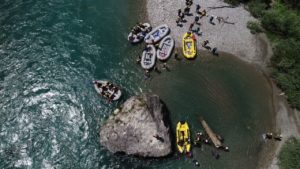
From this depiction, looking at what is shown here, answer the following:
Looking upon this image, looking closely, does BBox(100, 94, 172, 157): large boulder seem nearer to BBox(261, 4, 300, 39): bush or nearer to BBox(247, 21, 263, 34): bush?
BBox(247, 21, 263, 34): bush

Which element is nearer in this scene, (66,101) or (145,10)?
(66,101)

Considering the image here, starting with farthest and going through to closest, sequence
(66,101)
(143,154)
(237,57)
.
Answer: (237,57), (66,101), (143,154)

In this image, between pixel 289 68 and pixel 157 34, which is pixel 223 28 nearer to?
pixel 157 34

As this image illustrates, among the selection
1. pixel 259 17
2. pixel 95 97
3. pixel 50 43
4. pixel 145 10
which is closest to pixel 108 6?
pixel 145 10

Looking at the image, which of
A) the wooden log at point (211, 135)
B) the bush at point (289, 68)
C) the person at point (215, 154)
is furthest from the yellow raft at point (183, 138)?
the bush at point (289, 68)

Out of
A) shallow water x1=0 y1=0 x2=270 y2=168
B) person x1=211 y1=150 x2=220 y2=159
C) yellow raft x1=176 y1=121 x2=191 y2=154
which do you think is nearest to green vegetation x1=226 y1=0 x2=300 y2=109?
shallow water x1=0 y1=0 x2=270 y2=168

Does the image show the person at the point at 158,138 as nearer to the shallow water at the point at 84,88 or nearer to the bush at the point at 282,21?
the shallow water at the point at 84,88

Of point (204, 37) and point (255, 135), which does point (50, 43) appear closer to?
point (204, 37)
